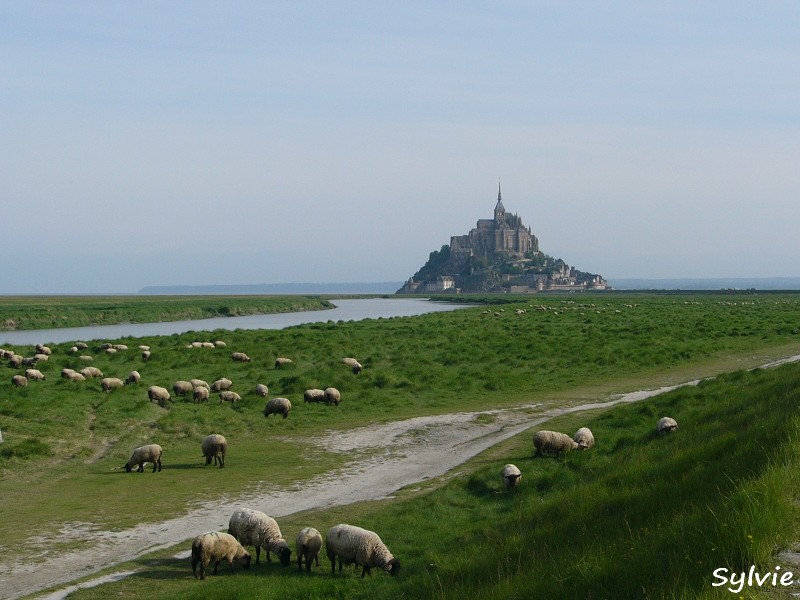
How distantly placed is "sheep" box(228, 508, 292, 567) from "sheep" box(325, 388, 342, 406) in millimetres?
13166

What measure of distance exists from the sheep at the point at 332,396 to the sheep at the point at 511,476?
36.1 feet

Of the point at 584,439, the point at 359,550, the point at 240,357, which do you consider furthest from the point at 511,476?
the point at 240,357

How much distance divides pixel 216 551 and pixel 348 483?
535 centimetres

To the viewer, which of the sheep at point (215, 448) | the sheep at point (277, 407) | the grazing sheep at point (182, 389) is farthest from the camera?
the grazing sheep at point (182, 389)

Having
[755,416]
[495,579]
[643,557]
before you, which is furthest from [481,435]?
[643,557]

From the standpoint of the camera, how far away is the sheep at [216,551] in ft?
35.2

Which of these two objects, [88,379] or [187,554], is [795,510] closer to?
[187,554]

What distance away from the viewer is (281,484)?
15.9m

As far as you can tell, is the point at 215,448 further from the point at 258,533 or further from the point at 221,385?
the point at 221,385

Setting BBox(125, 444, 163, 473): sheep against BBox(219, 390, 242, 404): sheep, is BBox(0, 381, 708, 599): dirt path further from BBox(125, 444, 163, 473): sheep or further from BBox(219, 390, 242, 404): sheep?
BBox(219, 390, 242, 404): sheep

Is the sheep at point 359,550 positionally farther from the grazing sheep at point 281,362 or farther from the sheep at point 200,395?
the grazing sheep at point 281,362

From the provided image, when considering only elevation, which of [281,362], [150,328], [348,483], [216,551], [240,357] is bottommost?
[348,483]

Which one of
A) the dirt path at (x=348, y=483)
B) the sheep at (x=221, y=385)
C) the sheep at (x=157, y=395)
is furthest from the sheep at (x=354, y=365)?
the sheep at (x=157, y=395)

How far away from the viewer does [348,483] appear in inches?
631
